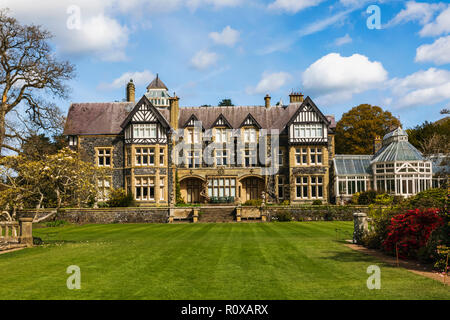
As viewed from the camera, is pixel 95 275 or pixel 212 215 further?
pixel 212 215

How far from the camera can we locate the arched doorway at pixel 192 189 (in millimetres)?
40619

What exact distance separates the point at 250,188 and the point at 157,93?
2897 centimetres

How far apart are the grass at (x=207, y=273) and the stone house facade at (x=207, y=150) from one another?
2328 centimetres

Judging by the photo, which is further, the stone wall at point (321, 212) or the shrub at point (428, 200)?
the stone wall at point (321, 212)

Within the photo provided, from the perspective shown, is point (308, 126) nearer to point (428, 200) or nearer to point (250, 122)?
point (250, 122)

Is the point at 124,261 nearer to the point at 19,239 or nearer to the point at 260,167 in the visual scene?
the point at 19,239

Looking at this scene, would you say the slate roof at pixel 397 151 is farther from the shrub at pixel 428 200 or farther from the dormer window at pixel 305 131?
the shrub at pixel 428 200

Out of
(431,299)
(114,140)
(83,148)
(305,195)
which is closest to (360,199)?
(305,195)

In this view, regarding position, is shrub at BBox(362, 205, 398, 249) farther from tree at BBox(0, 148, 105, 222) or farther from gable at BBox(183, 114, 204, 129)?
gable at BBox(183, 114, 204, 129)

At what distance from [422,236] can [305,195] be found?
86.9 ft

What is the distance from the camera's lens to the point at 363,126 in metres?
53.8

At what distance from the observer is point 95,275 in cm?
972

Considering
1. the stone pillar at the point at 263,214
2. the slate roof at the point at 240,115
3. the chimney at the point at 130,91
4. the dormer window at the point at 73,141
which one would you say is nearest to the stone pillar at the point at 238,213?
the stone pillar at the point at 263,214
